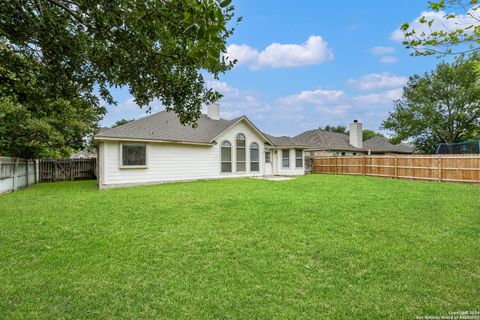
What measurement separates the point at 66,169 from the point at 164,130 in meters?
7.88

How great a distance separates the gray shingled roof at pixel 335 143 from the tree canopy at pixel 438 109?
4.13 metres

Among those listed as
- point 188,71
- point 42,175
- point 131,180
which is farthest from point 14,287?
point 42,175

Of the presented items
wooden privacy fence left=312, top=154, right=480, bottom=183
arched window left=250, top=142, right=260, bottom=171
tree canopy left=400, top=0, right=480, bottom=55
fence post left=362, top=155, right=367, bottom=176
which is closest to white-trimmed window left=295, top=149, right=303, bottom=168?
wooden privacy fence left=312, top=154, right=480, bottom=183

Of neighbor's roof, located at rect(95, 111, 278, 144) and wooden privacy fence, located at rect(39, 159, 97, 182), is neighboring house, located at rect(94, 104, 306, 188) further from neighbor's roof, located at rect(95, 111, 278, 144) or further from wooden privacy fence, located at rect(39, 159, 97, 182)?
wooden privacy fence, located at rect(39, 159, 97, 182)

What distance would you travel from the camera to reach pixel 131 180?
13117 mm

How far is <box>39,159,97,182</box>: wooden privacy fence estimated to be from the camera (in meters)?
16.9

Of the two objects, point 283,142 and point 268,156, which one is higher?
point 283,142

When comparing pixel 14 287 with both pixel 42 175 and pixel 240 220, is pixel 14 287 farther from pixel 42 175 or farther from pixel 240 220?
pixel 42 175

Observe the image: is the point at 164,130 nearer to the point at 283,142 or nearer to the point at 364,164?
the point at 283,142

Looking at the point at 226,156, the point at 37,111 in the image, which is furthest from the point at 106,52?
the point at 226,156

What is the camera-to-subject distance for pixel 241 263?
3764 mm

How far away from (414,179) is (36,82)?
Result: 17102 millimetres

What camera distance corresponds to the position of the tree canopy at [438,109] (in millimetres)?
22578

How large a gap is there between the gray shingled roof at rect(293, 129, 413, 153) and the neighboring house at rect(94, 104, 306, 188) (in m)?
8.63
